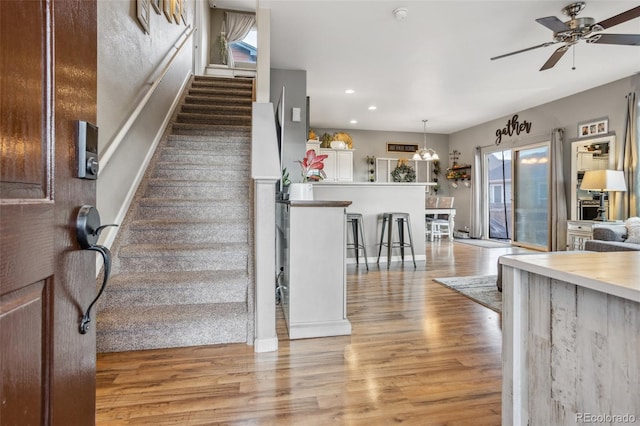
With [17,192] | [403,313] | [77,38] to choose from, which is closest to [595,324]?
[17,192]

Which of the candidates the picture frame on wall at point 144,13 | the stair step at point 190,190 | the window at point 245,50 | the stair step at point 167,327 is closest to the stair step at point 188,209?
the stair step at point 190,190

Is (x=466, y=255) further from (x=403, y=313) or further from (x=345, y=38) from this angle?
(x=345, y=38)

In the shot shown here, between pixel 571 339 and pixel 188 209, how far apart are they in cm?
299

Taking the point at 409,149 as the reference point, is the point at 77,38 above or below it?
below

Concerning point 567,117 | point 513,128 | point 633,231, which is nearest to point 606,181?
point 633,231

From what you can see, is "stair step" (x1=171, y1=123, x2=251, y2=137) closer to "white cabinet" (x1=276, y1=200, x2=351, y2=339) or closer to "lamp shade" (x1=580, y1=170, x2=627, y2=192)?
"white cabinet" (x1=276, y1=200, x2=351, y2=339)

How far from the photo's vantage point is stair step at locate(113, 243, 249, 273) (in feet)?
8.47

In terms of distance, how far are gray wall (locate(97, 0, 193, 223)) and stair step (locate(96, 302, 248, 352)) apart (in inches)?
32.0

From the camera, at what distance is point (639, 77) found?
4742 mm

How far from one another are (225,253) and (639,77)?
20.5ft

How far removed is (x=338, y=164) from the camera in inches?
321

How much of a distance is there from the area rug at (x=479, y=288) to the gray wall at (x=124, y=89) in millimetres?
3443

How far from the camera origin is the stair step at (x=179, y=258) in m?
2.58

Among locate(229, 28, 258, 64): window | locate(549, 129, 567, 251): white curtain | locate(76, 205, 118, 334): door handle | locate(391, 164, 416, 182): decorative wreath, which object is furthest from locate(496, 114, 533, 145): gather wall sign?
locate(76, 205, 118, 334): door handle
